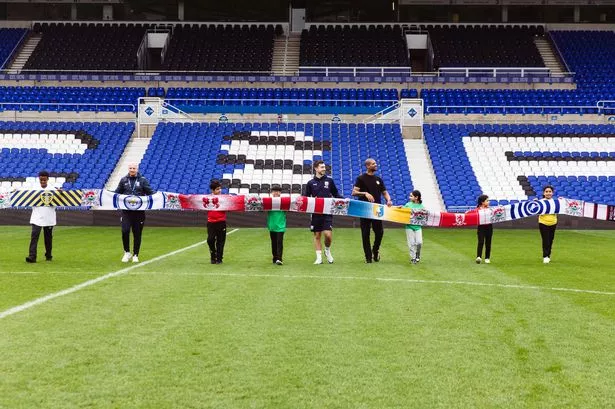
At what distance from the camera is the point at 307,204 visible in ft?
56.7

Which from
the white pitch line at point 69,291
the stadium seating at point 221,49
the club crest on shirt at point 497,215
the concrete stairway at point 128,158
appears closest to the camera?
the white pitch line at point 69,291

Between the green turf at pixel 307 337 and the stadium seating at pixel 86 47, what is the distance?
40.6 metres

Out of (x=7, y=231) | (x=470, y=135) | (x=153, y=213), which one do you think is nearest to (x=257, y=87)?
(x=470, y=135)

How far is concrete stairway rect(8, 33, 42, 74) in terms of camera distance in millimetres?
53678

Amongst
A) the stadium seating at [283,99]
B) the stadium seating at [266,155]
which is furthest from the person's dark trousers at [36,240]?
the stadium seating at [283,99]

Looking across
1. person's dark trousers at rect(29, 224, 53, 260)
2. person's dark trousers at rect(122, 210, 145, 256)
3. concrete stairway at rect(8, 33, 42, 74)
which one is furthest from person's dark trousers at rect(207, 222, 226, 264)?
concrete stairway at rect(8, 33, 42, 74)

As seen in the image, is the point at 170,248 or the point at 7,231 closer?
the point at 170,248

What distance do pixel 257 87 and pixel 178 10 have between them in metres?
13.2

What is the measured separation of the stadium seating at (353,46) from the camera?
2124 inches

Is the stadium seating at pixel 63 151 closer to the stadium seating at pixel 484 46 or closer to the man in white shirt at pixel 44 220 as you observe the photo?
the man in white shirt at pixel 44 220

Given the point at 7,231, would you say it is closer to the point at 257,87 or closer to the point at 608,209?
the point at 608,209

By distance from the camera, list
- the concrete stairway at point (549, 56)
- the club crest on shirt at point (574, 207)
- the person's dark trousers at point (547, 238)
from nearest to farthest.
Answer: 1. the person's dark trousers at point (547, 238)
2. the club crest on shirt at point (574, 207)
3. the concrete stairway at point (549, 56)

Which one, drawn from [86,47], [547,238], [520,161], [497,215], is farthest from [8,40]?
[547,238]

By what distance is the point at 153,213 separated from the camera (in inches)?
1318
